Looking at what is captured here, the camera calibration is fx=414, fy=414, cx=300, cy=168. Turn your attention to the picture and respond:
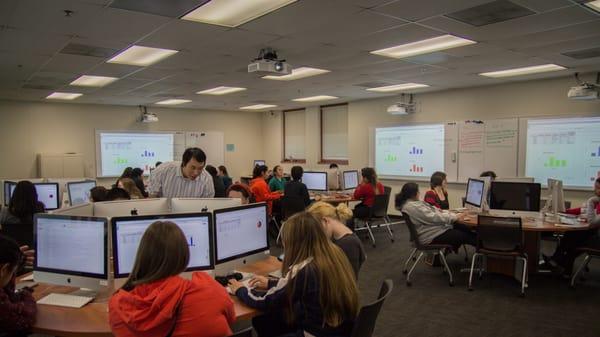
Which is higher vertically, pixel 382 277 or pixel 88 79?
pixel 88 79

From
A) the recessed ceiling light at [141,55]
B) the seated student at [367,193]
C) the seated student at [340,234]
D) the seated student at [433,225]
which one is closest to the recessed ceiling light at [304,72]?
the recessed ceiling light at [141,55]

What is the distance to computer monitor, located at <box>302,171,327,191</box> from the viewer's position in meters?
7.95

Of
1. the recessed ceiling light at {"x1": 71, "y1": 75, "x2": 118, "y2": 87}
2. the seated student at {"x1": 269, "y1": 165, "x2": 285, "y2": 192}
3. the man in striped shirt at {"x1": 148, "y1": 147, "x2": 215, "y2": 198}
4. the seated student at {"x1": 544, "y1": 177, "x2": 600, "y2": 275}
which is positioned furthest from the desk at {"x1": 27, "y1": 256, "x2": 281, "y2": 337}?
the seated student at {"x1": 269, "y1": 165, "x2": 285, "y2": 192}

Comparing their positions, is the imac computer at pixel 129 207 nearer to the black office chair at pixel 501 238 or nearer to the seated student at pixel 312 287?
the seated student at pixel 312 287

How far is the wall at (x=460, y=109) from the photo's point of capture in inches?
258

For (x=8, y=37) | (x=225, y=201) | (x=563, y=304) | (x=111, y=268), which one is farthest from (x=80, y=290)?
(x=563, y=304)

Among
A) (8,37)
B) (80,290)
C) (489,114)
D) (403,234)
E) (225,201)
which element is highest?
(8,37)

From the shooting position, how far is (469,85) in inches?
291

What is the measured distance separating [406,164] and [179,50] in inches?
222

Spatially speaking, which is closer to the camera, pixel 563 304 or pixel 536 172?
pixel 563 304

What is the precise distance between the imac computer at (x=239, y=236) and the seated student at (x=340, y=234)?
0.35m

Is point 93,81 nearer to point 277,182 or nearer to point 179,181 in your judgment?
point 277,182

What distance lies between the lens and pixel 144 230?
221cm

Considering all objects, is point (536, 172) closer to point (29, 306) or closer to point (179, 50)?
point (179, 50)
